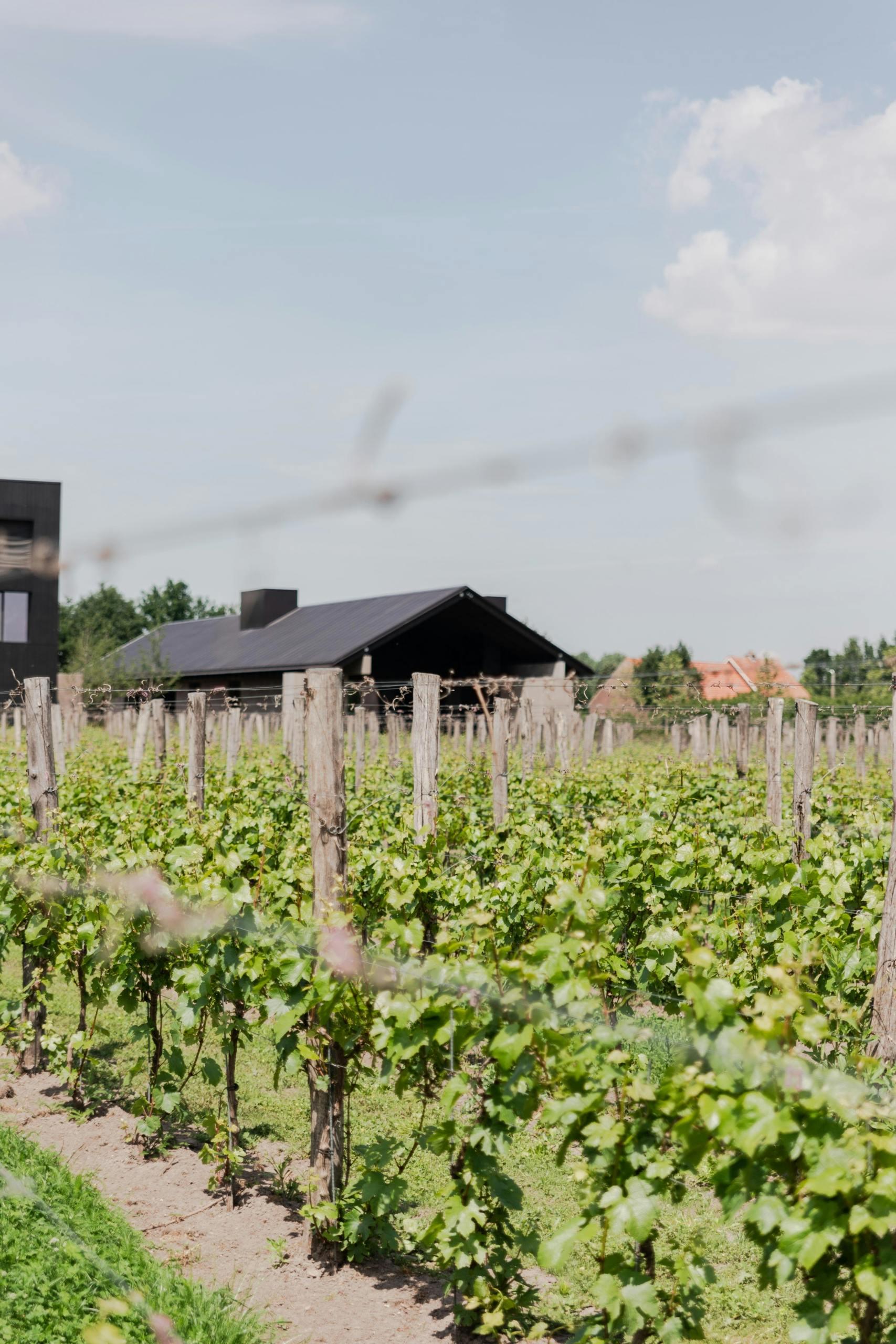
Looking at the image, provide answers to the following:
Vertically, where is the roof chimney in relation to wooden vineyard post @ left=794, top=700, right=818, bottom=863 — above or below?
above

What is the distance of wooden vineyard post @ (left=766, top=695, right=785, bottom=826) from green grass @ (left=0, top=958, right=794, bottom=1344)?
367 centimetres

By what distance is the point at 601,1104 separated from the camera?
315 cm

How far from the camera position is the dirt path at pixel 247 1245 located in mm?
3955

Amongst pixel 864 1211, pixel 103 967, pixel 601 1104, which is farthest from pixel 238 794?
pixel 864 1211

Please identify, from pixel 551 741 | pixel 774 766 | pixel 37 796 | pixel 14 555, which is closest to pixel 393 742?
pixel 551 741

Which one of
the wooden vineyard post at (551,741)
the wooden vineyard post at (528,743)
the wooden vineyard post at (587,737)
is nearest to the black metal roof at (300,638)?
the wooden vineyard post at (551,741)

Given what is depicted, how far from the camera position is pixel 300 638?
34219 millimetres

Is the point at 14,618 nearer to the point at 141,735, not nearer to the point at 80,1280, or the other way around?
the point at 141,735

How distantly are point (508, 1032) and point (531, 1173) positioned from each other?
7.65 ft

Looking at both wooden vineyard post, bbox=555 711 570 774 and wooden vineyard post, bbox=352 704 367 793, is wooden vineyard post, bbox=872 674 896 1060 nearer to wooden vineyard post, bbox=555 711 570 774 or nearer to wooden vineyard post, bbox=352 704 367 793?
wooden vineyard post, bbox=352 704 367 793

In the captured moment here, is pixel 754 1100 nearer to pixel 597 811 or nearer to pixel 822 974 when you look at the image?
pixel 822 974

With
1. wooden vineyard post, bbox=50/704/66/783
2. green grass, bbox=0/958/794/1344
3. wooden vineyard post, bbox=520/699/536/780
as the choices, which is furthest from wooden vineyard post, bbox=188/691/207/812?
wooden vineyard post, bbox=520/699/536/780

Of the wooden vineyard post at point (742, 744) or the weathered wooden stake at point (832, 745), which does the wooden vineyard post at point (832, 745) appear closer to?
the weathered wooden stake at point (832, 745)

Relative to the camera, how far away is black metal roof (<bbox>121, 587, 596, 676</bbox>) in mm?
29766
